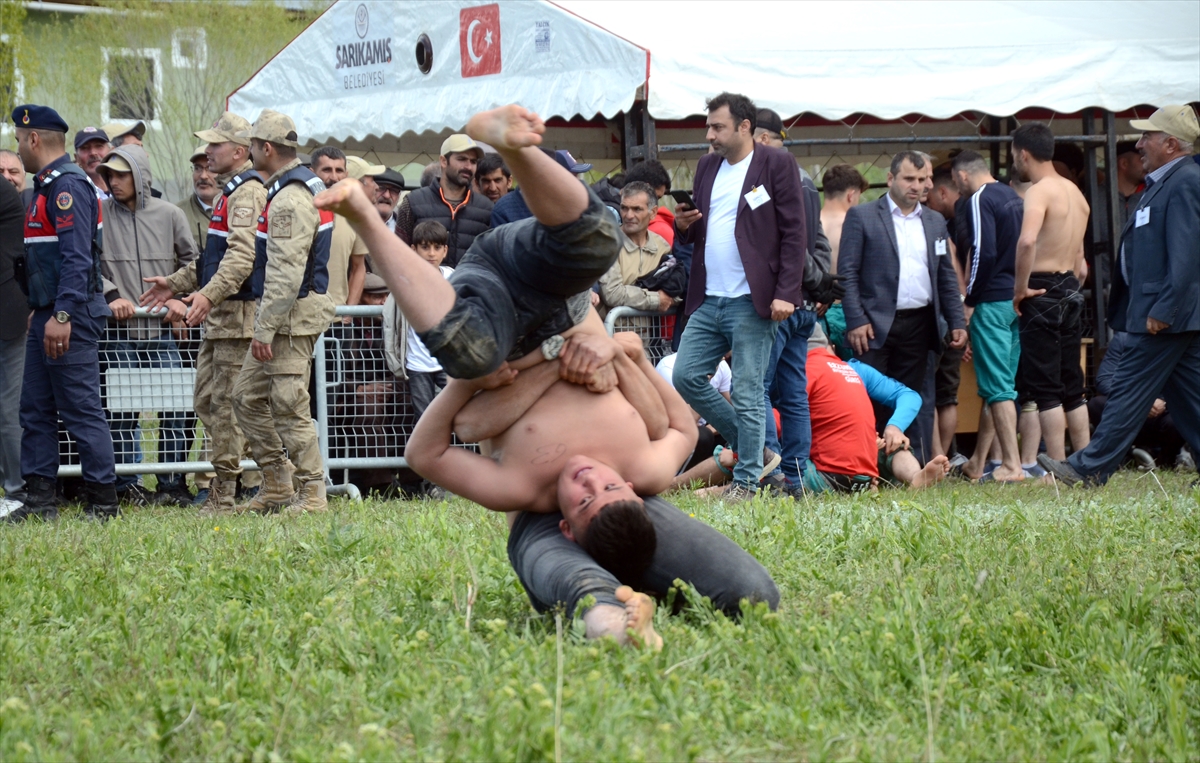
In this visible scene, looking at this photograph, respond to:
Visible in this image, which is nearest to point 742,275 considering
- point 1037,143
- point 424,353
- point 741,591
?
point 424,353

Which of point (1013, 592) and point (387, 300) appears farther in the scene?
point (387, 300)

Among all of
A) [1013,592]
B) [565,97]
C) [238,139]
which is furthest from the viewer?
[565,97]

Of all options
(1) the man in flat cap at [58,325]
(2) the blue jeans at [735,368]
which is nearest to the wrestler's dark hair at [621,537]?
(2) the blue jeans at [735,368]

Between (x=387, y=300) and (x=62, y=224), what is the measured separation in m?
2.14

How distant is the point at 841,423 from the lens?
311 inches

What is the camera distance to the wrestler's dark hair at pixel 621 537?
3785mm

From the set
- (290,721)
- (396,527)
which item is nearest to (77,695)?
(290,721)

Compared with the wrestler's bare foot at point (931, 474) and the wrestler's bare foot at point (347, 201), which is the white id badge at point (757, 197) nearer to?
the wrestler's bare foot at point (931, 474)

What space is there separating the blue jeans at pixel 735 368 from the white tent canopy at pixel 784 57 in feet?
7.79

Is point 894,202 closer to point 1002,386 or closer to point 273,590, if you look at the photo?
point 1002,386

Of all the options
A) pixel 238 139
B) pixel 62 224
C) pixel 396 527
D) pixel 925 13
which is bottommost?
pixel 396 527

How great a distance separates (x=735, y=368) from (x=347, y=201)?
13.8 ft

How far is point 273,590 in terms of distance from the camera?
4.70 m

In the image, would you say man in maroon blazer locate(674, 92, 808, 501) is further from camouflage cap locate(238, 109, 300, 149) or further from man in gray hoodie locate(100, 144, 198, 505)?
man in gray hoodie locate(100, 144, 198, 505)
